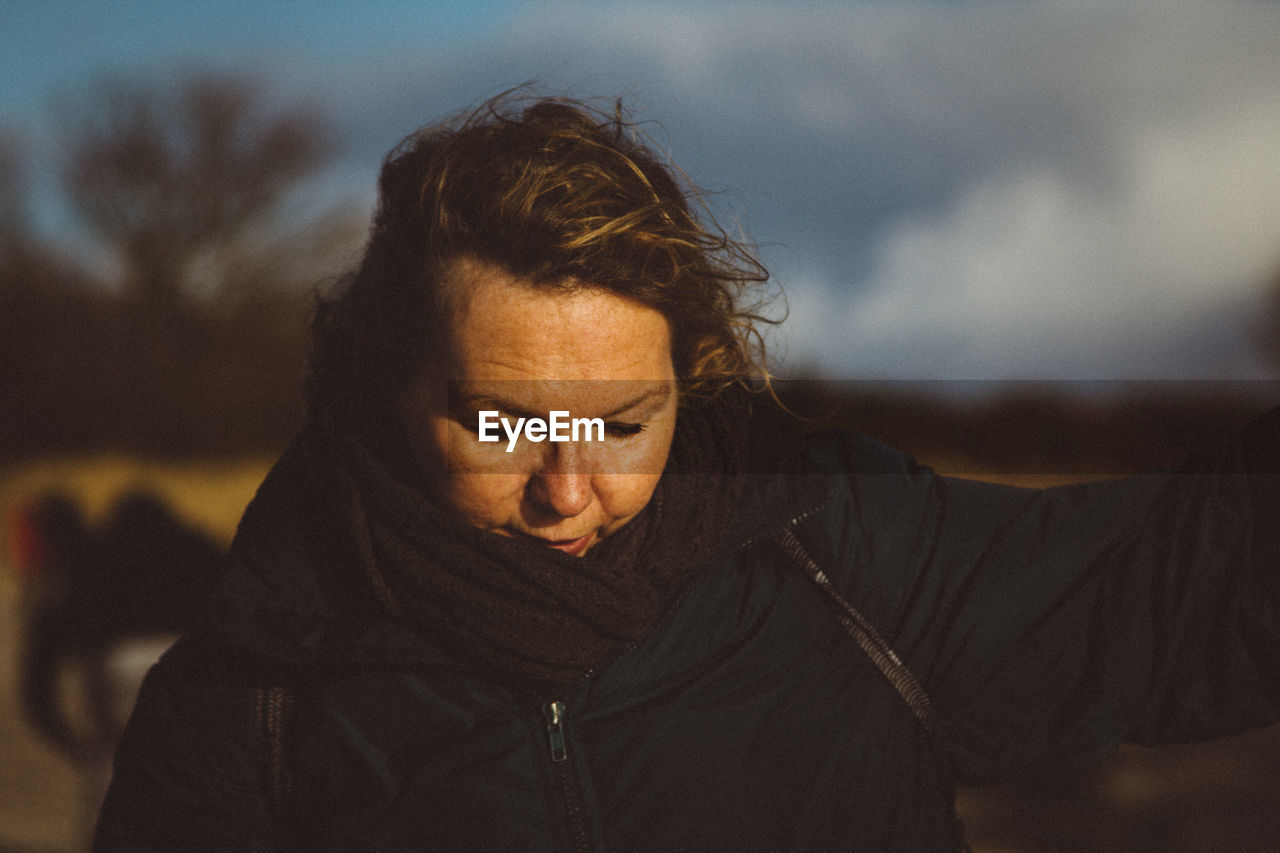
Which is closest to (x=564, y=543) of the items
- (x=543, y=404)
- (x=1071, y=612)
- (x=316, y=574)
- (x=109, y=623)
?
(x=543, y=404)

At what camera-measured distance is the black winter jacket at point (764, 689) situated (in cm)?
104

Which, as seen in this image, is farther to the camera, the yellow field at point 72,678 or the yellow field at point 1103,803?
the yellow field at point 72,678

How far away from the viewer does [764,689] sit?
1118 millimetres

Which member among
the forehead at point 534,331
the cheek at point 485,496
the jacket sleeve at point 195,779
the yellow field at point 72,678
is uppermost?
the forehead at point 534,331

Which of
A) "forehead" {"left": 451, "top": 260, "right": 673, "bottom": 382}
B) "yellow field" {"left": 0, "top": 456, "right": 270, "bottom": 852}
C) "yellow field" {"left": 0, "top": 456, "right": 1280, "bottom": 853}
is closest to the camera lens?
"forehead" {"left": 451, "top": 260, "right": 673, "bottom": 382}

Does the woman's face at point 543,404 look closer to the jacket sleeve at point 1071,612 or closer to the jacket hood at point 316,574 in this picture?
the jacket hood at point 316,574

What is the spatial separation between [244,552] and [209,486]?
21.4ft

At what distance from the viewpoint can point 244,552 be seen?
1.09 m

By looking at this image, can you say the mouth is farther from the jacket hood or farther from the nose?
the jacket hood

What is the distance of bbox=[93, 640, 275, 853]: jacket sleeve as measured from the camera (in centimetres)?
104

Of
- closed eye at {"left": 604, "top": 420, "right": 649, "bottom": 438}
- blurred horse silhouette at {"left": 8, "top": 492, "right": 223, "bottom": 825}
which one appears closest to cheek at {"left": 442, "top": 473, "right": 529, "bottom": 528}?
closed eye at {"left": 604, "top": 420, "right": 649, "bottom": 438}

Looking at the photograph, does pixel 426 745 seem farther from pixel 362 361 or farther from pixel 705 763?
pixel 362 361

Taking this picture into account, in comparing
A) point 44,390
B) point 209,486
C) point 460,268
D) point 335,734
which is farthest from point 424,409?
point 44,390

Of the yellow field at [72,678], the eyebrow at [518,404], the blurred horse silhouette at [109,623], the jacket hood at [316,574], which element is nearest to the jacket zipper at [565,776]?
A: the jacket hood at [316,574]
